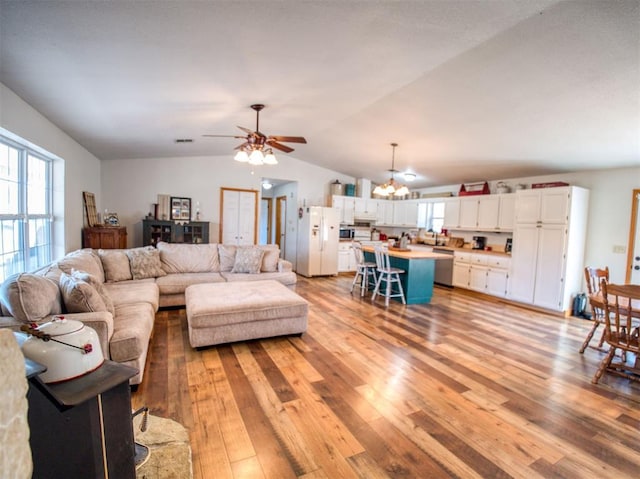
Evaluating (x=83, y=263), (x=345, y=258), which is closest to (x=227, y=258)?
(x=83, y=263)

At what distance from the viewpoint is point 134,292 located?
347cm

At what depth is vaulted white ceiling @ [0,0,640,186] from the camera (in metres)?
1.88

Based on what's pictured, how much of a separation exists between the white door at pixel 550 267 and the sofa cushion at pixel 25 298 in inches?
241

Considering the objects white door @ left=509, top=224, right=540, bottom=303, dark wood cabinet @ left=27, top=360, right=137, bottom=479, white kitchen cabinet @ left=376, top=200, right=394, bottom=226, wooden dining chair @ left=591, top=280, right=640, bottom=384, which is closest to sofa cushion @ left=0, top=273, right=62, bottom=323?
dark wood cabinet @ left=27, top=360, right=137, bottom=479

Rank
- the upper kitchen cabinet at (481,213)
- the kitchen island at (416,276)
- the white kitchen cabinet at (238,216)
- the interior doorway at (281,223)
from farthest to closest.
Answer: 1. the interior doorway at (281,223)
2. the white kitchen cabinet at (238,216)
3. the upper kitchen cabinet at (481,213)
4. the kitchen island at (416,276)

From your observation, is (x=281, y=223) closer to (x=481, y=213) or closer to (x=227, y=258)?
(x=227, y=258)

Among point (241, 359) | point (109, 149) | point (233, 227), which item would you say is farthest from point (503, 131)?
point (109, 149)

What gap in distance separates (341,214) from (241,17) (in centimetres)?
576

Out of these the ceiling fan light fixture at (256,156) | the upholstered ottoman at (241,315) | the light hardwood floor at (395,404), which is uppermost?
the ceiling fan light fixture at (256,156)

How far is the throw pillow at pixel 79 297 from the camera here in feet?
7.46

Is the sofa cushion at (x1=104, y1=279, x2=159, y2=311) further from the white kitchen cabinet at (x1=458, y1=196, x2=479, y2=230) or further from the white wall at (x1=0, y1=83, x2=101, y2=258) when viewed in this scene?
the white kitchen cabinet at (x1=458, y1=196, x2=479, y2=230)

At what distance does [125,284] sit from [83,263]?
624mm

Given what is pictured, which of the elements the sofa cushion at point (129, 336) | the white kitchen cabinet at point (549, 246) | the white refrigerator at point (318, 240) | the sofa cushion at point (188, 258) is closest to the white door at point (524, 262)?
the white kitchen cabinet at point (549, 246)

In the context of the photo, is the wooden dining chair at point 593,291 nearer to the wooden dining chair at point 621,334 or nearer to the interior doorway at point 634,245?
the wooden dining chair at point 621,334
